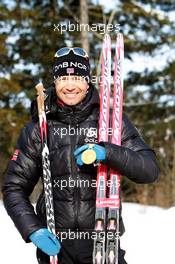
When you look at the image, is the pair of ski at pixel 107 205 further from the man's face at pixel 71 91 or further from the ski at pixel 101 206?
the man's face at pixel 71 91

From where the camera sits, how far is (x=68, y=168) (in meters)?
3.00

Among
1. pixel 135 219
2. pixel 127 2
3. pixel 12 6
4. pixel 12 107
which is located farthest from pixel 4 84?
pixel 135 219

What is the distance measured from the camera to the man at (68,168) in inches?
115

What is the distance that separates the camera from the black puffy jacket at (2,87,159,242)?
116 inches

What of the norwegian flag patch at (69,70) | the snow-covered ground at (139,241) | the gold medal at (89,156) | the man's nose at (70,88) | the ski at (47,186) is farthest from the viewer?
the snow-covered ground at (139,241)

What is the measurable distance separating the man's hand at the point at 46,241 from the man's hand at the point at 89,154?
0.44 metres

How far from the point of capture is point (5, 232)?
21.9 feet

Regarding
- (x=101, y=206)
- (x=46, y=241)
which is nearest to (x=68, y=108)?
(x=101, y=206)

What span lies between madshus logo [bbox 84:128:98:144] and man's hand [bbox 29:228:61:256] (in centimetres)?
59

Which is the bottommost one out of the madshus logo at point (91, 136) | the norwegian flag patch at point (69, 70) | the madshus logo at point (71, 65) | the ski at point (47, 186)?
the ski at point (47, 186)

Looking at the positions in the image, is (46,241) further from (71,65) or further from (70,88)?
(71,65)

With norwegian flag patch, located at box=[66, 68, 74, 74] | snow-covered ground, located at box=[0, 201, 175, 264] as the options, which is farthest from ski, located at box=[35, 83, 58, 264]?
snow-covered ground, located at box=[0, 201, 175, 264]

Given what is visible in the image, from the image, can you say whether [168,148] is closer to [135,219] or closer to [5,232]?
[135,219]

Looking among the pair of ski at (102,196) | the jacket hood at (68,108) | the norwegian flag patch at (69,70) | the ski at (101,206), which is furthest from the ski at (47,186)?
the norwegian flag patch at (69,70)
